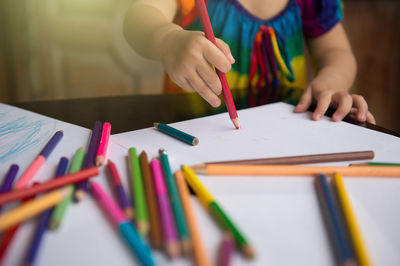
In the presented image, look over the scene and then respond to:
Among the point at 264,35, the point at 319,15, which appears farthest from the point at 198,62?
the point at 319,15

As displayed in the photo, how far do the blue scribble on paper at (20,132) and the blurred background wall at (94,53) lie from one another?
0.63 meters

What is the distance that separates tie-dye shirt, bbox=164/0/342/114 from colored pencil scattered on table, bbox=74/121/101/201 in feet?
0.91

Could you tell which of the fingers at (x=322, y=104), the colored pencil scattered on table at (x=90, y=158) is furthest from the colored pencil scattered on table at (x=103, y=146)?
the fingers at (x=322, y=104)

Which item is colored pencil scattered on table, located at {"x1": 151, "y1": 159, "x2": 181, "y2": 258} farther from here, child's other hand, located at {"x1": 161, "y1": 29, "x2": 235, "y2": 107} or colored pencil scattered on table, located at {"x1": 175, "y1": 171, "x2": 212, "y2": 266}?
child's other hand, located at {"x1": 161, "y1": 29, "x2": 235, "y2": 107}

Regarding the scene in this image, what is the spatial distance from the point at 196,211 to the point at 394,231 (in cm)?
11

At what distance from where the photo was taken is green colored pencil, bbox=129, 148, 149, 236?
0.16m

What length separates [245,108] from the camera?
1.26ft

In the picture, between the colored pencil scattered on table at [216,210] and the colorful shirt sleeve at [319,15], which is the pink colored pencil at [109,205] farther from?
the colorful shirt sleeve at [319,15]

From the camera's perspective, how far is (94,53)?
3.81 ft

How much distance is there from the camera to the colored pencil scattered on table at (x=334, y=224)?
15 centimetres

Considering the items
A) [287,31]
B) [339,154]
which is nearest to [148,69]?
[287,31]

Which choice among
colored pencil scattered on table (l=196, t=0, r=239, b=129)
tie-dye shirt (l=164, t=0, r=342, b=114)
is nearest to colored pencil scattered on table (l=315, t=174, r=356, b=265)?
colored pencil scattered on table (l=196, t=0, r=239, b=129)

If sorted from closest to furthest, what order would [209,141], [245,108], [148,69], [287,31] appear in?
1. [209,141]
2. [245,108]
3. [287,31]
4. [148,69]

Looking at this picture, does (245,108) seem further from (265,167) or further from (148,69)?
(148,69)
